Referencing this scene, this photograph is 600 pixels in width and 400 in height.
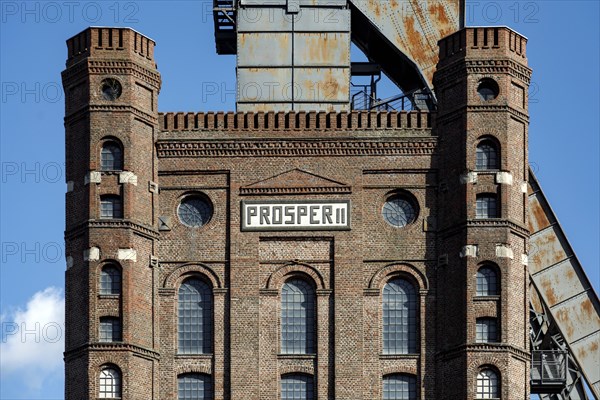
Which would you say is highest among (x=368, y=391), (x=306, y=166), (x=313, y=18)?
(x=313, y=18)

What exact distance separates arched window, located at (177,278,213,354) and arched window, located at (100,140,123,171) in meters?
5.41

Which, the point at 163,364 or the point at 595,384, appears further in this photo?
the point at 595,384

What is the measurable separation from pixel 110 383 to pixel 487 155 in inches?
693

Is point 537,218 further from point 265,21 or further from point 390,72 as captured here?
point 265,21

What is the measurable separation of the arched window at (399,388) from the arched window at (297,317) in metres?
3.28

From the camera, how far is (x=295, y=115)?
100938mm

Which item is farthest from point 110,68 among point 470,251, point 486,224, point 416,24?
point 486,224

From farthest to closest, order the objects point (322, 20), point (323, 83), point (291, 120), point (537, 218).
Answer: point (537, 218), point (322, 20), point (323, 83), point (291, 120)

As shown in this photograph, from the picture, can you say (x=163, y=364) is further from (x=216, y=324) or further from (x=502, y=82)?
(x=502, y=82)

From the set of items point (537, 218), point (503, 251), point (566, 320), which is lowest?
point (566, 320)

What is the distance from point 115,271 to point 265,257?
617 centimetres

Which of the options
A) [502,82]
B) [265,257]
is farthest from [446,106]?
[265,257]

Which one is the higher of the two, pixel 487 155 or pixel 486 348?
pixel 487 155

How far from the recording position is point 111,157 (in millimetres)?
98875
